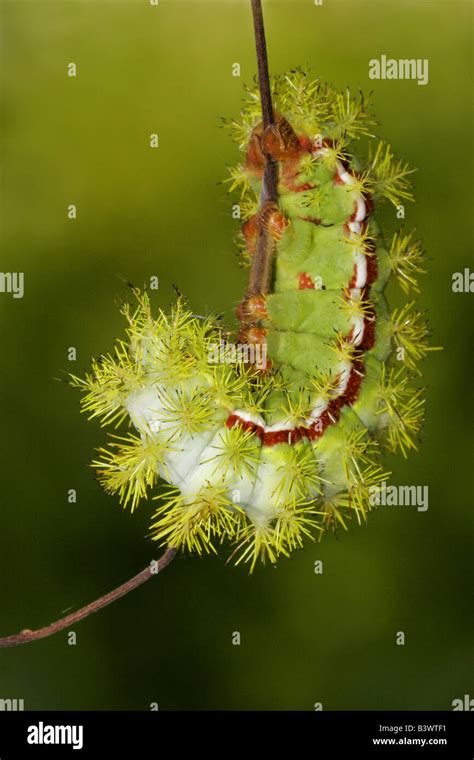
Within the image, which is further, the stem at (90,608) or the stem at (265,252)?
the stem at (265,252)

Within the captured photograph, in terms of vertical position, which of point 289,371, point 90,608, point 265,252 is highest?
point 265,252

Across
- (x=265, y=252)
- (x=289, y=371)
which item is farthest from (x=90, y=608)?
(x=265, y=252)

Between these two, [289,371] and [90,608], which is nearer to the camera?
[90,608]

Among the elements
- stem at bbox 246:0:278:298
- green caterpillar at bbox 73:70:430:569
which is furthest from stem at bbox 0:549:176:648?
stem at bbox 246:0:278:298

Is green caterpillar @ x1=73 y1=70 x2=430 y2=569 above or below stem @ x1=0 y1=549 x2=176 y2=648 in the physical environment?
above

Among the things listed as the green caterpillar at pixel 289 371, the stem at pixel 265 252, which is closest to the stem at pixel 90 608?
the green caterpillar at pixel 289 371

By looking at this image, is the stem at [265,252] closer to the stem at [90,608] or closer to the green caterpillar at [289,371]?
the green caterpillar at [289,371]

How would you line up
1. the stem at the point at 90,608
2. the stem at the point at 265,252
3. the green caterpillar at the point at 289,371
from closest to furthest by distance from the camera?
the stem at the point at 90,608
the green caterpillar at the point at 289,371
the stem at the point at 265,252

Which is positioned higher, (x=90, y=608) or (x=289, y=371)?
(x=289, y=371)

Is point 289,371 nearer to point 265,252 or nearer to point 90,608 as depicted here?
point 265,252

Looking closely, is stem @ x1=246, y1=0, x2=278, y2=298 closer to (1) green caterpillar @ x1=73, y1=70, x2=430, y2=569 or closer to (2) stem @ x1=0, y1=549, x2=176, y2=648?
(1) green caterpillar @ x1=73, y1=70, x2=430, y2=569
